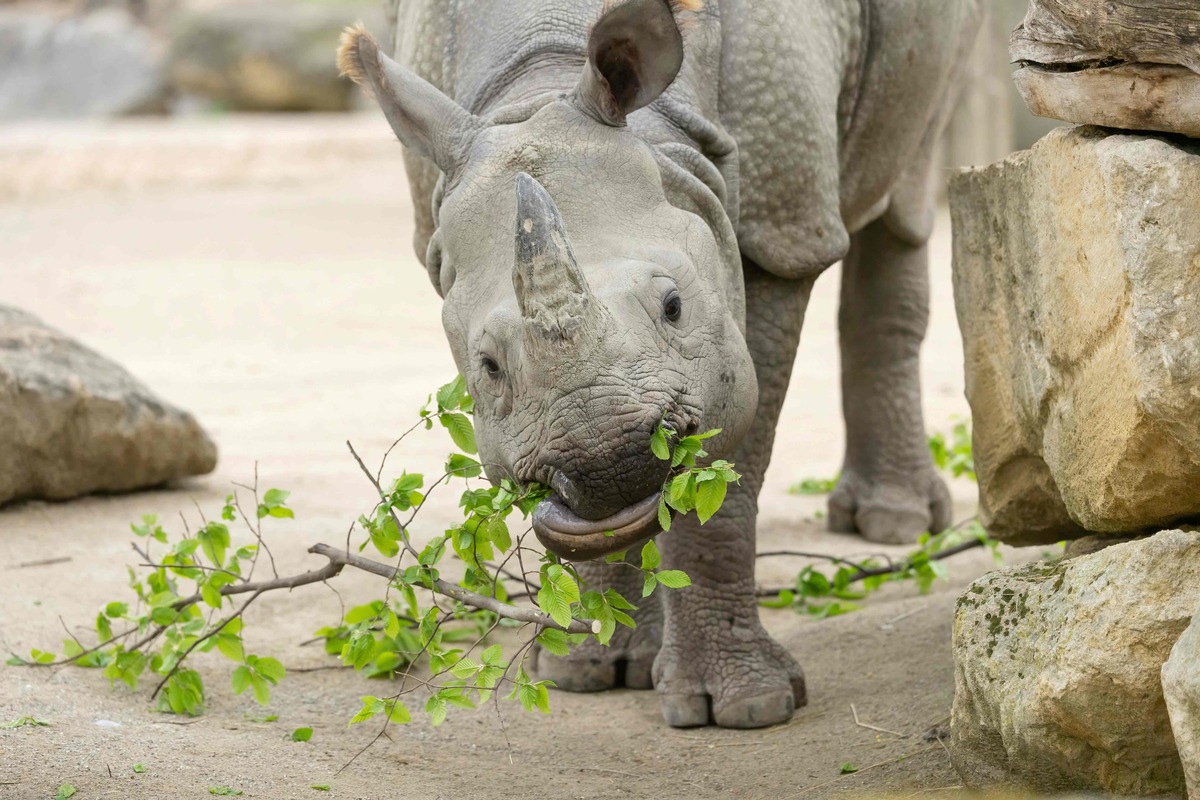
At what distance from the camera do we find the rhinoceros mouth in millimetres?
3205

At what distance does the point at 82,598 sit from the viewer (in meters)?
4.85

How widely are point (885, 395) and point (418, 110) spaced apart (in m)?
3.02

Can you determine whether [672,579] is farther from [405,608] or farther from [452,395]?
[405,608]

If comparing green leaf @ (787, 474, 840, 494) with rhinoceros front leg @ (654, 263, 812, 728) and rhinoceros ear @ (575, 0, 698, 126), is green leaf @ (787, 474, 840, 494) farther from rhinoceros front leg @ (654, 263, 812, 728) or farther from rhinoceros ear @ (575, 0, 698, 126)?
rhinoceros ear @ (575, 0, 698, 126)

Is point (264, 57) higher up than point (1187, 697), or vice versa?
point (264, 57)

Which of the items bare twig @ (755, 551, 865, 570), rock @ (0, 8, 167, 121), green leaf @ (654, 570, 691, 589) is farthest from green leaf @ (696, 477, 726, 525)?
rock @ (0, 8, 167, 121)

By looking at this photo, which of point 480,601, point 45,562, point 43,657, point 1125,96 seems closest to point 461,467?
point 480,601

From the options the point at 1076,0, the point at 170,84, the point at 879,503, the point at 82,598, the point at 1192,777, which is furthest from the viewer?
the point at 170,84

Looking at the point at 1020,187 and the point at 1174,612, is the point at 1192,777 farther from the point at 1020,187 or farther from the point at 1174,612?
the point at 1020,187

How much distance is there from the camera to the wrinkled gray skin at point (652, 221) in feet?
10.3

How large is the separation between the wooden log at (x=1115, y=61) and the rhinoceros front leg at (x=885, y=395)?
9.42 ft

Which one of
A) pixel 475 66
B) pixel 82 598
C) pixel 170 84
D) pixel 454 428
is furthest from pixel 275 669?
pixel 170 84

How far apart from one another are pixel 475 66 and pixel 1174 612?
2264mm

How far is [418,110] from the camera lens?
12.3 feet
